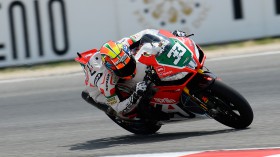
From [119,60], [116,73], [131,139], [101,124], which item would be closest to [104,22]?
[101,124]

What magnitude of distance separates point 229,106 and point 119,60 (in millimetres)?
1177

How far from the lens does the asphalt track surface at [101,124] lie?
21.4ft

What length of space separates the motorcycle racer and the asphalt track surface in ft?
1.50

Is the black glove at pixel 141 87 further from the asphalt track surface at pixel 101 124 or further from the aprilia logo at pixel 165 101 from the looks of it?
the asphalt track surface at pixel 101 124

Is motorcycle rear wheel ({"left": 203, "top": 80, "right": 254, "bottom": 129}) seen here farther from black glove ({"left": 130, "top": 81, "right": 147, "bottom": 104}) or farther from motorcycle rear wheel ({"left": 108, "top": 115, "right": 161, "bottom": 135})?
motorcycle rear wheel ({"left": 108, "top": 115, "right": 161, "bottom": 135})

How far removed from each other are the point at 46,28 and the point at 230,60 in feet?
13.1

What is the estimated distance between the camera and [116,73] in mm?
6734

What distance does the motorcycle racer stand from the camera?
662 cm

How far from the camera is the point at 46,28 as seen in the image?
13.6 m

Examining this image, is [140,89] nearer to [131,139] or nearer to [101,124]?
[131,139]

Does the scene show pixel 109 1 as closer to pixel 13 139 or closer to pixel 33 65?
pixel 33 65

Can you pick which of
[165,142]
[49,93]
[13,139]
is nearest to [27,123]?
[13,139]

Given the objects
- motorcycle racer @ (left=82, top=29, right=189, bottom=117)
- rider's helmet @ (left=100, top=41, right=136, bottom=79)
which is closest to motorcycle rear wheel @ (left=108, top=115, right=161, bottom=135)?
motorcycle racer @ (left=82, top=29, right=189, bottom=117)

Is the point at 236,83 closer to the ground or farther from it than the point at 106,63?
closer to the ground
